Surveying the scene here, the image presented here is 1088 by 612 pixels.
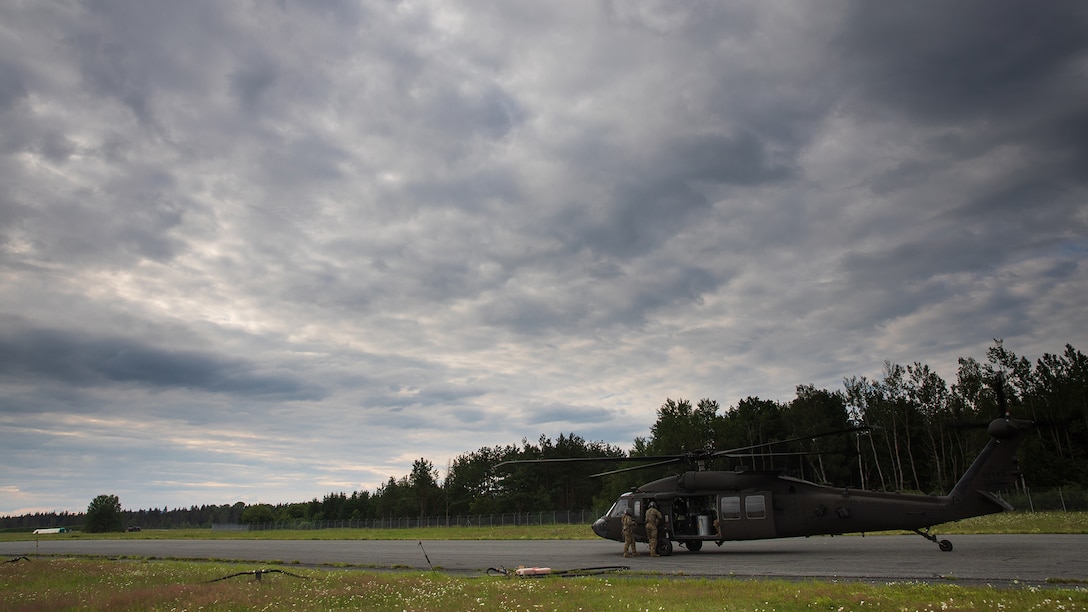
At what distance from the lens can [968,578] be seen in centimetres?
1448

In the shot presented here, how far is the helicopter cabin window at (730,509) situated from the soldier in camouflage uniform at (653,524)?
244 cm

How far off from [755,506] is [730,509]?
0.95 m

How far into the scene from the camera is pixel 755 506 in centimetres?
2448

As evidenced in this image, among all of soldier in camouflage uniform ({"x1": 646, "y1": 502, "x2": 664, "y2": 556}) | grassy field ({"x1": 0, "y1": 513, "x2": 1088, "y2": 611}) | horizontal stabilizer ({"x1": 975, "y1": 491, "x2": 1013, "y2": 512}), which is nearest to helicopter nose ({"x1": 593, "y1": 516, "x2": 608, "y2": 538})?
soldier in camouflage uniform ({"x1": 646, "y1": 502, "x2": 664, "y2": 556})

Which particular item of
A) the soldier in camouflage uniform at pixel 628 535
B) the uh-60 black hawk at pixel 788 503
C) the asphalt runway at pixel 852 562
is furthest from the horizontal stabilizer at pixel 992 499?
the soldier in camouflage uniform at pixel 628 535

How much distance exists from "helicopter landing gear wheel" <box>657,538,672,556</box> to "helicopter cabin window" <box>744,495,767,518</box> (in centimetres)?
343

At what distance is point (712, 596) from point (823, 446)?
7817cm

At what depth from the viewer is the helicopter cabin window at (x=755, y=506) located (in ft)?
79.8

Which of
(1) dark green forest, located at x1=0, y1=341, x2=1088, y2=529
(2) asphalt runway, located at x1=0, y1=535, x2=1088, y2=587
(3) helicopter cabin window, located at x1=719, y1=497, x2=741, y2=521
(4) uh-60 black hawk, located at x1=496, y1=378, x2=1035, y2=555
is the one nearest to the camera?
(2) asphalt runway, located at x1=0, y1=535, x2=1088, y2=587

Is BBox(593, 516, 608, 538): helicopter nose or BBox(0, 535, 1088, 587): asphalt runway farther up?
BBox(593, 516, 608, 538): helicopter nose

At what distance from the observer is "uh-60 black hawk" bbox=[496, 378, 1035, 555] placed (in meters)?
21.1

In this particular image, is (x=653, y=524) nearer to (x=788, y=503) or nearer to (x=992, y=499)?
(x=788, y=503)

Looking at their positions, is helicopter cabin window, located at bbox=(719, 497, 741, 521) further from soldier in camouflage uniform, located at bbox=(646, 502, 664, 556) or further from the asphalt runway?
soldier in camouflage uniform, located at bbox=(646, 502, 664, 556)

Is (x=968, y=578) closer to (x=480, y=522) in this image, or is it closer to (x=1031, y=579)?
(x=1031, y=579)
